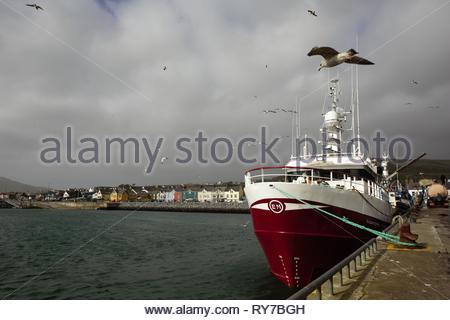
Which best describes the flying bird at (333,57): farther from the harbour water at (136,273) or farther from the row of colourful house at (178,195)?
the row of colourful house at (178,195)

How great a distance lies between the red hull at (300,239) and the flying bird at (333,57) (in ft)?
23.1

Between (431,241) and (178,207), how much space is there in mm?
124710

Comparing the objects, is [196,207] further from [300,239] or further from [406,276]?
[406,276]

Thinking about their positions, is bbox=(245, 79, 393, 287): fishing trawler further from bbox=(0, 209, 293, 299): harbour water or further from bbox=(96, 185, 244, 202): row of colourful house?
bbox=(96, 185, 244, 202): row of colourful house

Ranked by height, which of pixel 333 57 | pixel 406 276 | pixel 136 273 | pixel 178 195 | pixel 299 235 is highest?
pixel 333 57

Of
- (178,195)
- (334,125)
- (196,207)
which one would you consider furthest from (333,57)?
(178,195)

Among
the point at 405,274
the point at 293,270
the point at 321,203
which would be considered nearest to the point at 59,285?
the point at 293,270

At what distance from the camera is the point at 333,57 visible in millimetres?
16766

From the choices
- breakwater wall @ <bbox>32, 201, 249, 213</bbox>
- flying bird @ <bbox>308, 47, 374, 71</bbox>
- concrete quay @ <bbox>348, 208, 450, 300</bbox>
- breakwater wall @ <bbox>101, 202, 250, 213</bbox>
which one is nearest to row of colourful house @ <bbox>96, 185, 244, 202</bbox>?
breakwater wall @ <bbox>32, 201, 249, 213</bbox>

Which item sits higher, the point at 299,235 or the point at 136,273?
the point at 299,235

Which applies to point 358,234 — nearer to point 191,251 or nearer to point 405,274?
point 405,274

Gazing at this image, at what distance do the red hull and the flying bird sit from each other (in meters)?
7.03

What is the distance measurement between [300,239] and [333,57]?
356 inches

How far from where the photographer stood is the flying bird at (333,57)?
15860 millimetres
